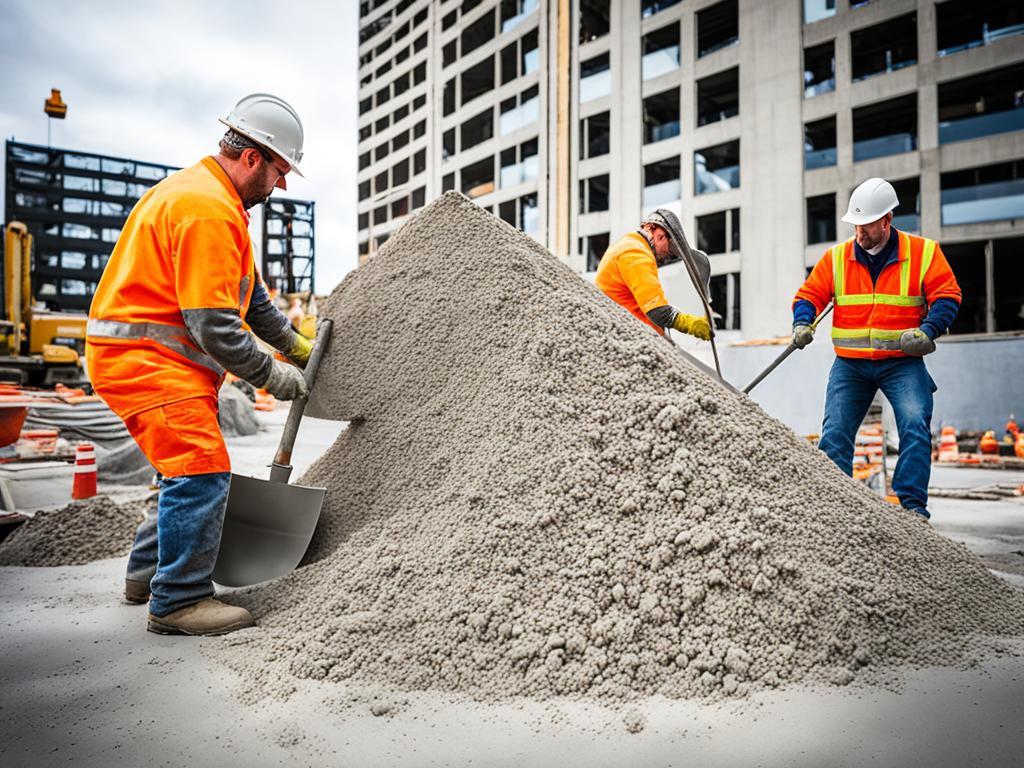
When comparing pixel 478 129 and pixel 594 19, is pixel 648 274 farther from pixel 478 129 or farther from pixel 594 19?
pixel 478 129

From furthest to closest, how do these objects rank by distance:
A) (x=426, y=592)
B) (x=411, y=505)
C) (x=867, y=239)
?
(x=867, y=239)
(x=411, y=505)
(x=426, y=592)

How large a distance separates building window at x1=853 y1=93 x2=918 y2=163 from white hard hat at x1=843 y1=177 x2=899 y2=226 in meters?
13.5

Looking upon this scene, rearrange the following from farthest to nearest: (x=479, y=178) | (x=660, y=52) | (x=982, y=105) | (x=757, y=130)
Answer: (x=479, y=178), (x=660, y=52), (x=757, y=130), (x=982, y=105)

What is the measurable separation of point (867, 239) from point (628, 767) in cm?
306

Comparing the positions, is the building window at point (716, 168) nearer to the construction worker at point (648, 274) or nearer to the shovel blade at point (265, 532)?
the construction worker at point (648, 274)

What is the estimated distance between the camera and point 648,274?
12.5 feet

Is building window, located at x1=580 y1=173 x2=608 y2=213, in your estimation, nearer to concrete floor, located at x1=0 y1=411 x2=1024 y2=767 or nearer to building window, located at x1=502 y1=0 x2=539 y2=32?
building window, located at x1=502 y1=0 x2=539 y2=32

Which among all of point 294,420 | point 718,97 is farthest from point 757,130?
point 294,420

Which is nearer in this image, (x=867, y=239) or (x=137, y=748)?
(x=137, y=748)

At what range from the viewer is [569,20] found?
847 inches

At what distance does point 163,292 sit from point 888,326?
3360 mm

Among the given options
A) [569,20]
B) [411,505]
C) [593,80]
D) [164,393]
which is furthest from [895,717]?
[569,20]

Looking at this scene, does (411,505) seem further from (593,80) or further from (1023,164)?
(593,80)

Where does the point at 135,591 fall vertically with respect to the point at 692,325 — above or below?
below
